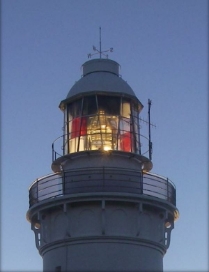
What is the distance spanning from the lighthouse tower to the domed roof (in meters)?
0.04

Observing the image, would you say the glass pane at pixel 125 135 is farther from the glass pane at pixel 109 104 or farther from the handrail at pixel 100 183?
the handrail at pixel 100 183

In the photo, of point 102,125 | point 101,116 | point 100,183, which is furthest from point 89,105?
point 100,183

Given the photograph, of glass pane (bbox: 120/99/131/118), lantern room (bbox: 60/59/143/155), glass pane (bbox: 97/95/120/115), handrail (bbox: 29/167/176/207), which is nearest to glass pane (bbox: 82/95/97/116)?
lantern room (bbox: 60/59/143/155)

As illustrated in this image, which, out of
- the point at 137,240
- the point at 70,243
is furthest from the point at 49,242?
the point at 137,240

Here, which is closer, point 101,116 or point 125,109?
point 101,116

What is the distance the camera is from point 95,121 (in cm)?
2778

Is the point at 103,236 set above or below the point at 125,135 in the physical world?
below

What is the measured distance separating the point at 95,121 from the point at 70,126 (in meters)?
1.04

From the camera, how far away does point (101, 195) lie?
26281mm

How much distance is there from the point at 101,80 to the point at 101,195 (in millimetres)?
4474

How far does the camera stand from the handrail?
2680cm

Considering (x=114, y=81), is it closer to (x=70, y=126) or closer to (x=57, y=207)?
(x=70, y=126)

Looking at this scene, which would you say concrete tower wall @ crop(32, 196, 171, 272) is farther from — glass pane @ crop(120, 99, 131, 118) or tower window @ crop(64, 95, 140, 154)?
glass pane @ crop(120, 99, 131, 118)

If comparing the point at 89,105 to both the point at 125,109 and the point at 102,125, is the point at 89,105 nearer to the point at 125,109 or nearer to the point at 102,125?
the point at 102,125
